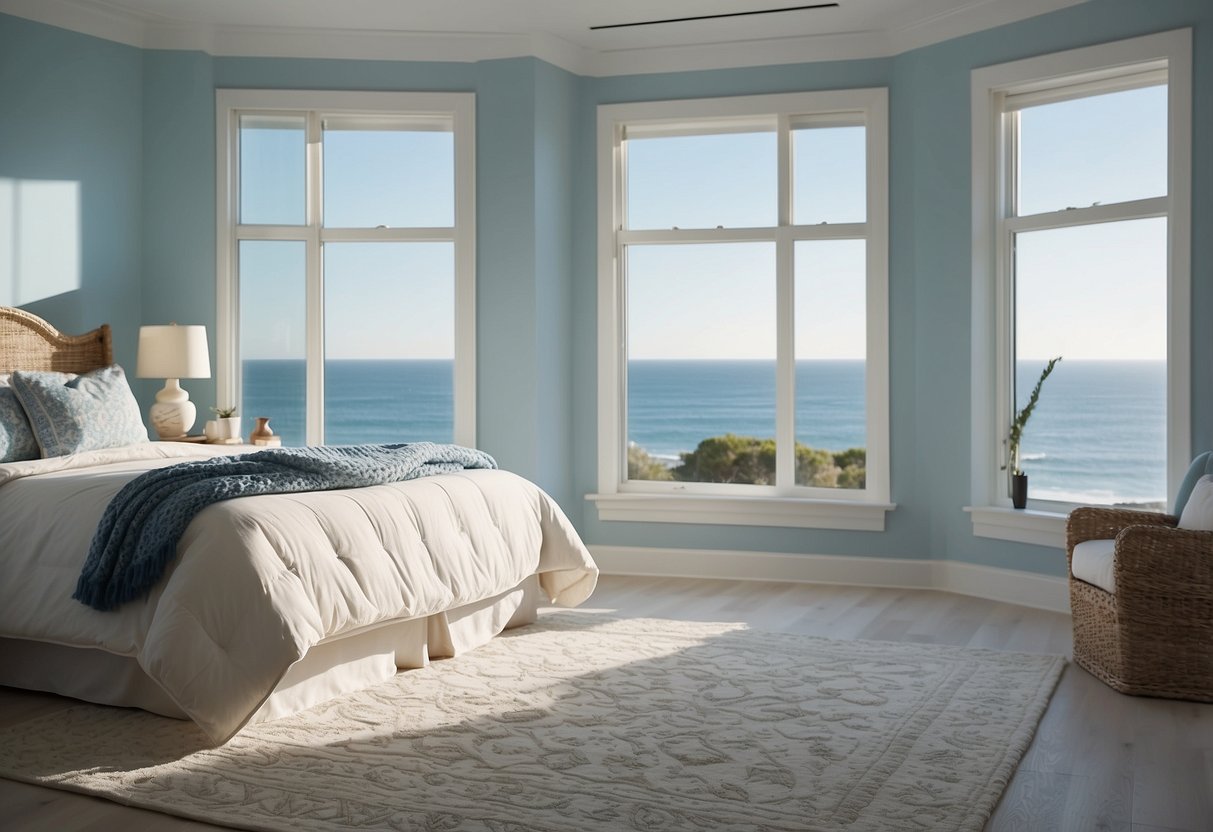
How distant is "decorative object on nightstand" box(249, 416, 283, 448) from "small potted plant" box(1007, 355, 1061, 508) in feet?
11.9

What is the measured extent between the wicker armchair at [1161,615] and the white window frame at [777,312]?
6.73ft

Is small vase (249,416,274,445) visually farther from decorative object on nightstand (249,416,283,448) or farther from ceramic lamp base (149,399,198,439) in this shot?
ceramic lamp base (149,399,198,439)

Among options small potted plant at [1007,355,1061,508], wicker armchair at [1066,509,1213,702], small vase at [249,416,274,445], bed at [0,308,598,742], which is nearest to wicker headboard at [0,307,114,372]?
small vase at [249,416,274,445]

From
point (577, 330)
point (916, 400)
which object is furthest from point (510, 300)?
point (916, 400)

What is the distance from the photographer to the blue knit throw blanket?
10.4ft

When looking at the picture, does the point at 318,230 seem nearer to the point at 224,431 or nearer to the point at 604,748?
the point at 224,431

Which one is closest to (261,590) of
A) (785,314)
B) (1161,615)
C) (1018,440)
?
(1161,615)

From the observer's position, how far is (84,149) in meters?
5.43

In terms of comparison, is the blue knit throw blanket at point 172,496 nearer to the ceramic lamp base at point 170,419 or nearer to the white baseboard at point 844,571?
the ceramic lamp base at point 170,419

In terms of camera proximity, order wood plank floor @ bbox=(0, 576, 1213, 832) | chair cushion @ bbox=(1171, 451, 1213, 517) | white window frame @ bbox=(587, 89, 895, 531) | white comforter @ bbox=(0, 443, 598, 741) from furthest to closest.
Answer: white window frame @ bbox=(587, 89, 895, 531)
chair cushion @ bbox=(1171, 451, 1213, 517)
white comforter @ bbox=(0, 443, 598, 741)
wood plank floor @ bbox=(0, 576, 1213, 832)

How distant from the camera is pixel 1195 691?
3477 mm

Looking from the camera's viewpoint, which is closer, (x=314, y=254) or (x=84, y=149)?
(x=84, y=149)

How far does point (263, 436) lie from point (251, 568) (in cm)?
260

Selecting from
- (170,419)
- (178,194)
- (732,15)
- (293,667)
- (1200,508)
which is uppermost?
(732,15)
